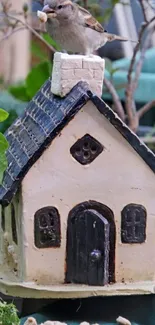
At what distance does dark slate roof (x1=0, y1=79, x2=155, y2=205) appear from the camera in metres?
2.68

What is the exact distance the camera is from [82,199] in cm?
273

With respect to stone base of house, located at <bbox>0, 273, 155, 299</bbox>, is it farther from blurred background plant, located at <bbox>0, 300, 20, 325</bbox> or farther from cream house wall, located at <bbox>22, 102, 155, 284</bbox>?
blurred background plant, located at <bbox>0, 300, 20, 325</bbox>

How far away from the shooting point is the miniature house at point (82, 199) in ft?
8.86

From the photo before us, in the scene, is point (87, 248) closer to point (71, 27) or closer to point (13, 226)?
point (13, 226)

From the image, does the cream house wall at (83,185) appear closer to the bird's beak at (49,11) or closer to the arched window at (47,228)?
the arched window at (47,228)

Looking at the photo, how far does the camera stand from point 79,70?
2.74 metres

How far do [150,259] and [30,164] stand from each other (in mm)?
475

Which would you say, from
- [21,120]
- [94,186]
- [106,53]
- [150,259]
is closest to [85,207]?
[94,186]

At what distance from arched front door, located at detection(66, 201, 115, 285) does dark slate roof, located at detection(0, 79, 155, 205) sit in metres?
0.20

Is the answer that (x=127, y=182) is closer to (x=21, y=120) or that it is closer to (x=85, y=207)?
(x=85, y=207)

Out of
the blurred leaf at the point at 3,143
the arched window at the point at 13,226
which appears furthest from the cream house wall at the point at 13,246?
the blurred leaf at the point at 3,143

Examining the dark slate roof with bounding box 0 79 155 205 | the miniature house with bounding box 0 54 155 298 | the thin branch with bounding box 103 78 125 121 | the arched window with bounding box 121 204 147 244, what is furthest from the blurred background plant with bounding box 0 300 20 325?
the thin branch with bounding box 103 78 125 121

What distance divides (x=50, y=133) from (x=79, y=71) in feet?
0.69

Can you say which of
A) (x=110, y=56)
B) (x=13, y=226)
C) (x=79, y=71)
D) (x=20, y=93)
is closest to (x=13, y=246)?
(x=13, y=226)
